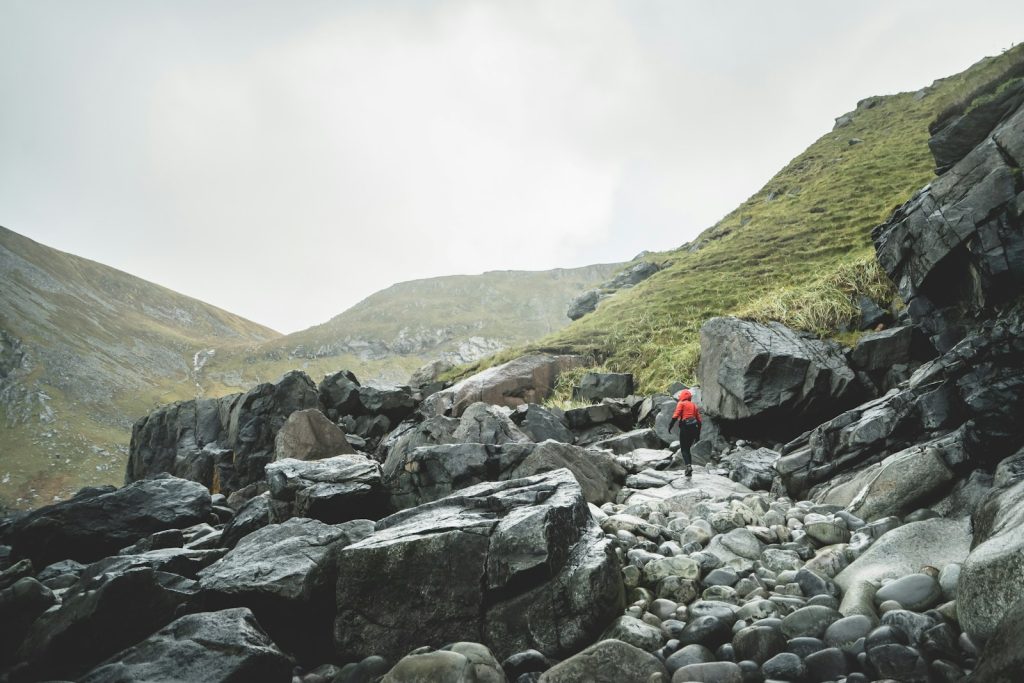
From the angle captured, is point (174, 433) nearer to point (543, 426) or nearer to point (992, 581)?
point (543, 426)

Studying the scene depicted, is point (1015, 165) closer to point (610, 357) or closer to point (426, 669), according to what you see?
point (426, 669)

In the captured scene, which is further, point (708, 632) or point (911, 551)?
point (911, 551)

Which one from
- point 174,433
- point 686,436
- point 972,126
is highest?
point 174,433

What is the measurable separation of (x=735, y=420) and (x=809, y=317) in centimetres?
469

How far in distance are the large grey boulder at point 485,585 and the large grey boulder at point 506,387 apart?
1798cm

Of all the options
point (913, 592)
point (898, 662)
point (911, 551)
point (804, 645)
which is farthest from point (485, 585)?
point (911, 551)

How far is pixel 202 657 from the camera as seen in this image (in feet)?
16.6

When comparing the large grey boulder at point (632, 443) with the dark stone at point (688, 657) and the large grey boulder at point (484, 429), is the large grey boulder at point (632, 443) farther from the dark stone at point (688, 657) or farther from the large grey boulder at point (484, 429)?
the dark stone at point (688, 657)

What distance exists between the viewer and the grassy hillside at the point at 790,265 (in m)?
16.6

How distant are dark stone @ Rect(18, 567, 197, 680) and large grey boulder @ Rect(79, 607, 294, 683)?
519mm

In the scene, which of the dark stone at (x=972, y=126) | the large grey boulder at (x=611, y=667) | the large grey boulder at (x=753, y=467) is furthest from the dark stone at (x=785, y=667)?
the dark stone at (x=972, y=126)

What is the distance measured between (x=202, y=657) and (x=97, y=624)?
5.04ft

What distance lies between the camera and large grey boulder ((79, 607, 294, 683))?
15.9 ft

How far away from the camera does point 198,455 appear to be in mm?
24078
